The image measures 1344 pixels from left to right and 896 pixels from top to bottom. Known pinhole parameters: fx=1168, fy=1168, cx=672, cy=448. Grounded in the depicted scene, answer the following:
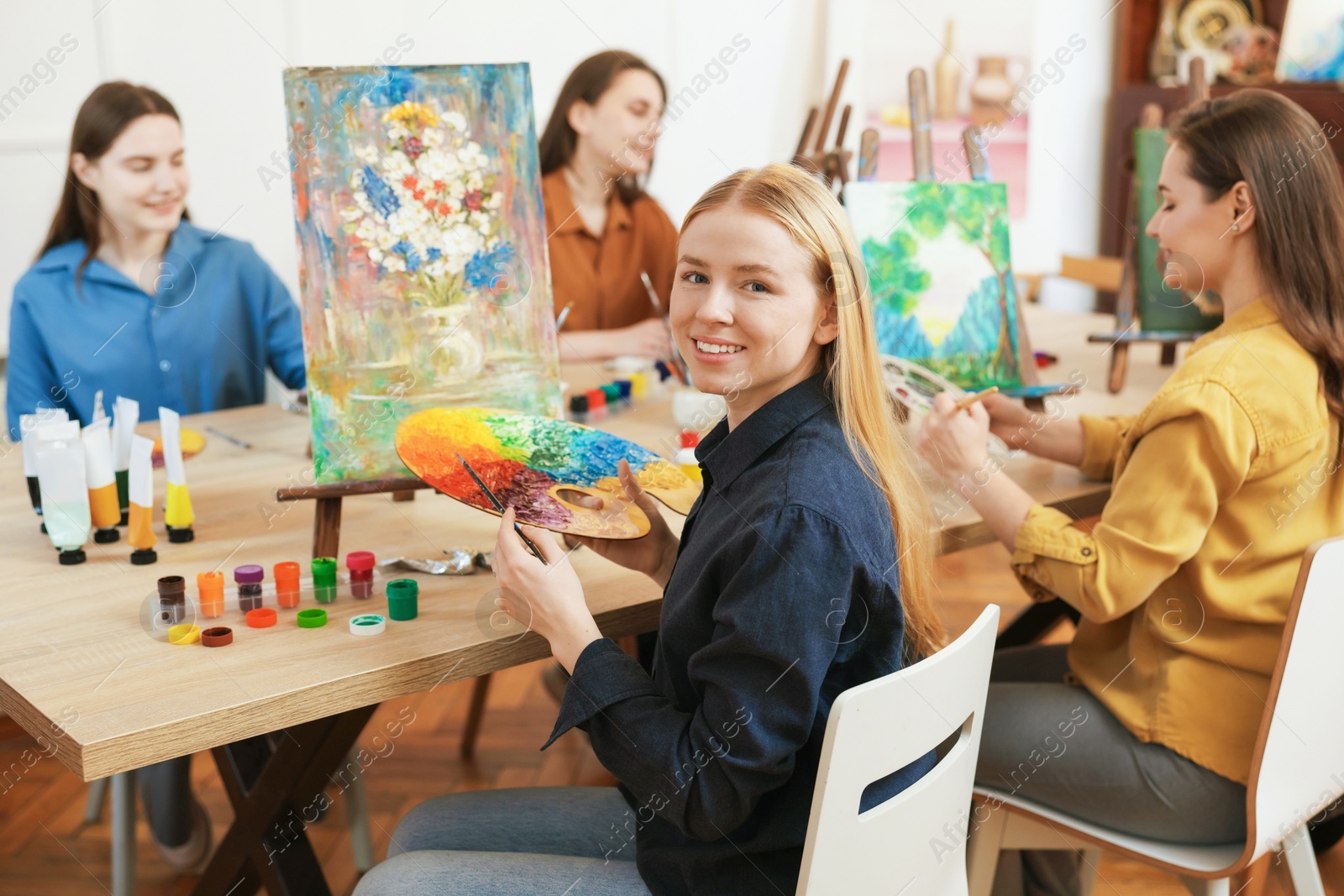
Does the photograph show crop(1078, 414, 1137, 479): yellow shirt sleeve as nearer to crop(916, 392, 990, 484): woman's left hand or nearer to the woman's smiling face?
crop(916, 392, 990, 484): woman's left hand

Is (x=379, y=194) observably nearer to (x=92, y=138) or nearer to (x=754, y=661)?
(x=754, y=661)

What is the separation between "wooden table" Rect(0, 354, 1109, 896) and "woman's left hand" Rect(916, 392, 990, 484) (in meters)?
0.09

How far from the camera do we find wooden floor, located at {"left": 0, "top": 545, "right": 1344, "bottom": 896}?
2045 mm

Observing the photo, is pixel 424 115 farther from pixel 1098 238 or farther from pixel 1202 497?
pixel 1098 238

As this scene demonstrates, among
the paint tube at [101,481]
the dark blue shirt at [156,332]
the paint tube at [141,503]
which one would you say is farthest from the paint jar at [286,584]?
the dark blue shirt at [156,332]

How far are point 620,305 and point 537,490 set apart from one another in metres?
1.72

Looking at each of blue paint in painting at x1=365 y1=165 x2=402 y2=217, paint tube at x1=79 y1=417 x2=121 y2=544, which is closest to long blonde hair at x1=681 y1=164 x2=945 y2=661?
blue paint in painting at x1=365 y1=165 x2=402 y2=217

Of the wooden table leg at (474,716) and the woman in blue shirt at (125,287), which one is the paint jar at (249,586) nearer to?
the wooden table leg at (474,716)

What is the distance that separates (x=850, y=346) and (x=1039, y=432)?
33.9 inches

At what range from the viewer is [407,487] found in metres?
1.52

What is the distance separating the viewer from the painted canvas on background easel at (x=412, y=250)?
4.93 ft

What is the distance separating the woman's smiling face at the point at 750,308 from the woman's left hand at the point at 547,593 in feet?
0.77

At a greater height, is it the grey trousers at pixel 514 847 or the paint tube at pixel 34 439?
the paint tube at pixel 34 439

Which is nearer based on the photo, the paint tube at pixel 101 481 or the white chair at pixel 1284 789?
the white chair at pixel 1284 789
